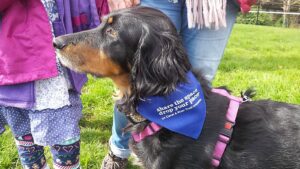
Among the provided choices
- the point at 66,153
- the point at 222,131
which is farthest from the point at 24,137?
the point at 222,131

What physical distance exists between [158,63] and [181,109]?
0.35 meters

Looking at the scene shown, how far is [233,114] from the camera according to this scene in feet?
9.18

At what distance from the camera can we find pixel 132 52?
2.76 metres

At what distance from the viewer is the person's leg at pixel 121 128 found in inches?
130

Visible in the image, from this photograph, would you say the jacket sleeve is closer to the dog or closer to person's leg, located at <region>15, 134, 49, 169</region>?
the dog

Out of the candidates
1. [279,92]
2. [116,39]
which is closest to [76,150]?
[116,39]

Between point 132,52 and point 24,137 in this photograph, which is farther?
point 24,137

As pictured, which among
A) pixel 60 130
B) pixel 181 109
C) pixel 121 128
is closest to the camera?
pixel 181 109

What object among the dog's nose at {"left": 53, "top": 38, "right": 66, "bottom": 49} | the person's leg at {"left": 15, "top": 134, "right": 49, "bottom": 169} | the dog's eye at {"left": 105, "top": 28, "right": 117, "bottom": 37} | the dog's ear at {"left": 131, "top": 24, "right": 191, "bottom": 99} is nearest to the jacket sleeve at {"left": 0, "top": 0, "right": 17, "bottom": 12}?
the dog's nose at {"left": 53, "top": 38, "right": 66, "bottom": 49}

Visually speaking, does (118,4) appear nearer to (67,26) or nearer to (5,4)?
(67,26)

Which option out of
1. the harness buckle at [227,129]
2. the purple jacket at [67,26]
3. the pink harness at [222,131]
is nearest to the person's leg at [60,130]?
the purple jacket at [67,26]

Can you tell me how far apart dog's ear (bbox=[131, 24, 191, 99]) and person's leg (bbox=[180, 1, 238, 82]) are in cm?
69

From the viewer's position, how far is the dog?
2.68m

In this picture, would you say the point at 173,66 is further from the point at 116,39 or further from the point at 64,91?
the point at 64,91
